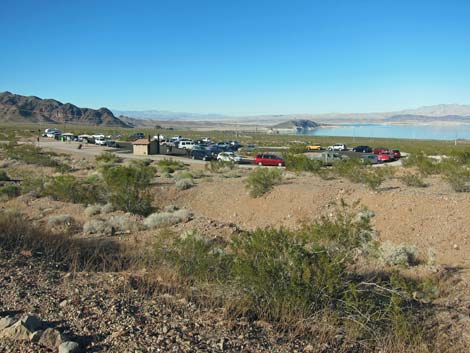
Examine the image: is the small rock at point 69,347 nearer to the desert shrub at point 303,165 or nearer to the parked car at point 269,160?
the desert shrub at point 303,165

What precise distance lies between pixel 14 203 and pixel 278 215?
38.3 feet

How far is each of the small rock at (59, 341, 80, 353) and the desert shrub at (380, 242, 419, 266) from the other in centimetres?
814

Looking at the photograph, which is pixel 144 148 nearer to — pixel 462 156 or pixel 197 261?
pixel 462 156

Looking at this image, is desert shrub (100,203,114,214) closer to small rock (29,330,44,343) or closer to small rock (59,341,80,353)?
small rock (29,330,44,343)

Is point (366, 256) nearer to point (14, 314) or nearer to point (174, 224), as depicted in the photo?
point (174, 224)

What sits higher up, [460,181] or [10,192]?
[460,181]

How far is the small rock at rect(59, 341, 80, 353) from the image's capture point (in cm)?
465

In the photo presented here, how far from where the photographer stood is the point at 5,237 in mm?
9602

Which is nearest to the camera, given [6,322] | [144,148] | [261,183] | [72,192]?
[6,322]

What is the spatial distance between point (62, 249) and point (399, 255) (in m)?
7.95

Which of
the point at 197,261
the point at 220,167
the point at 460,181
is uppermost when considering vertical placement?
the point at 197,261

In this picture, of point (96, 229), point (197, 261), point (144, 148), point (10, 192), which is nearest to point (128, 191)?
point (96, 229)

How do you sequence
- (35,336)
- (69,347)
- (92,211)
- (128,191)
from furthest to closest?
(128,191) → (92,211) → (35,336) → (69,347)

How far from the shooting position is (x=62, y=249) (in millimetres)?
9578
